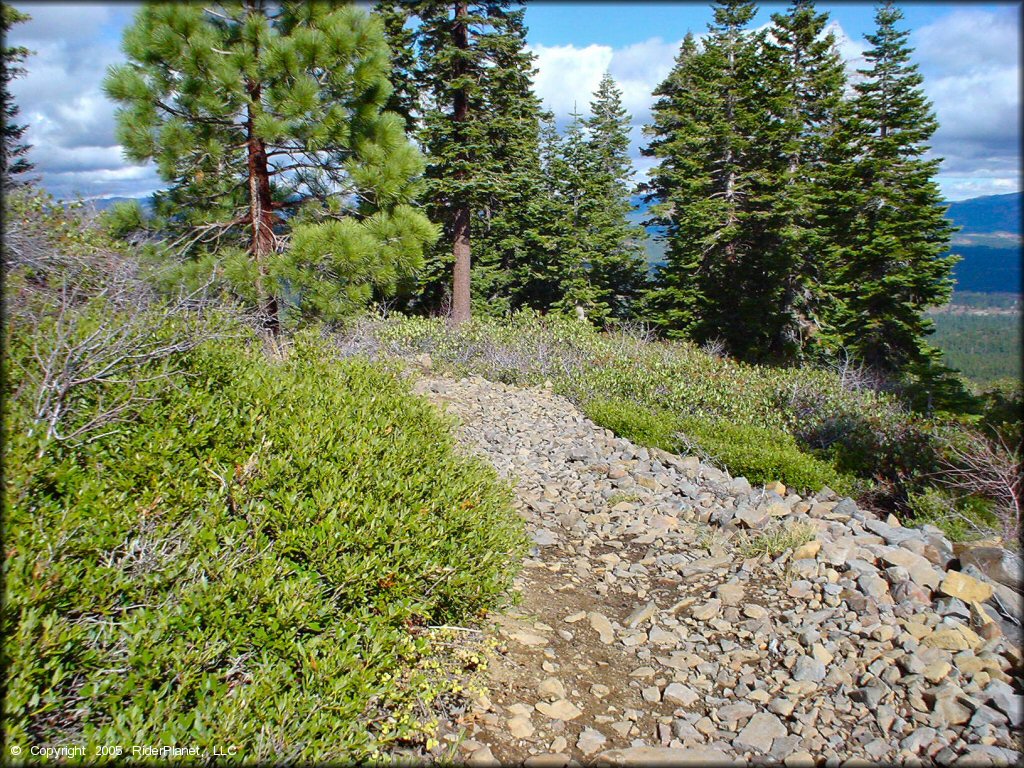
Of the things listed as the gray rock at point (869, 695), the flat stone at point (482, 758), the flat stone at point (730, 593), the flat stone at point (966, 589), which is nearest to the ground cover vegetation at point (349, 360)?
the flat stone at point (482, 758)

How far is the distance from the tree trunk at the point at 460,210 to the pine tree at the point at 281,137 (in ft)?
23.8

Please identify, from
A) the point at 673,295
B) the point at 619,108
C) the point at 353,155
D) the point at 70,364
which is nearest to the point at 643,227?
the point at 673,295

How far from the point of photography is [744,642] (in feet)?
12.3

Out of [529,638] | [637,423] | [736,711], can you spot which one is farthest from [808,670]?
[637,423]

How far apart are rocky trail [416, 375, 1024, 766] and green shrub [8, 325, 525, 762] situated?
0.63m

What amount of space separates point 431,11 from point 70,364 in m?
15.3

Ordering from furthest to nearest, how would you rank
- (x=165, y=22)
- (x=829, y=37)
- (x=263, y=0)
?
(x=829, y=37) < (x=263, y=0) < (x=165, y=22)

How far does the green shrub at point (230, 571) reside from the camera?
1.92 metres

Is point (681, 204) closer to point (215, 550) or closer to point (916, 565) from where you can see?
point (916, 565)

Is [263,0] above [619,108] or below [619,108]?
below

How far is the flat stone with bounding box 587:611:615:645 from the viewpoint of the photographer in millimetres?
3779

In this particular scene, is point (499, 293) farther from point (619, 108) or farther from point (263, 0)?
point (263, 0)

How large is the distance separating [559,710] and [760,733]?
0.93 m

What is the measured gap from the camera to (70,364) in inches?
110
